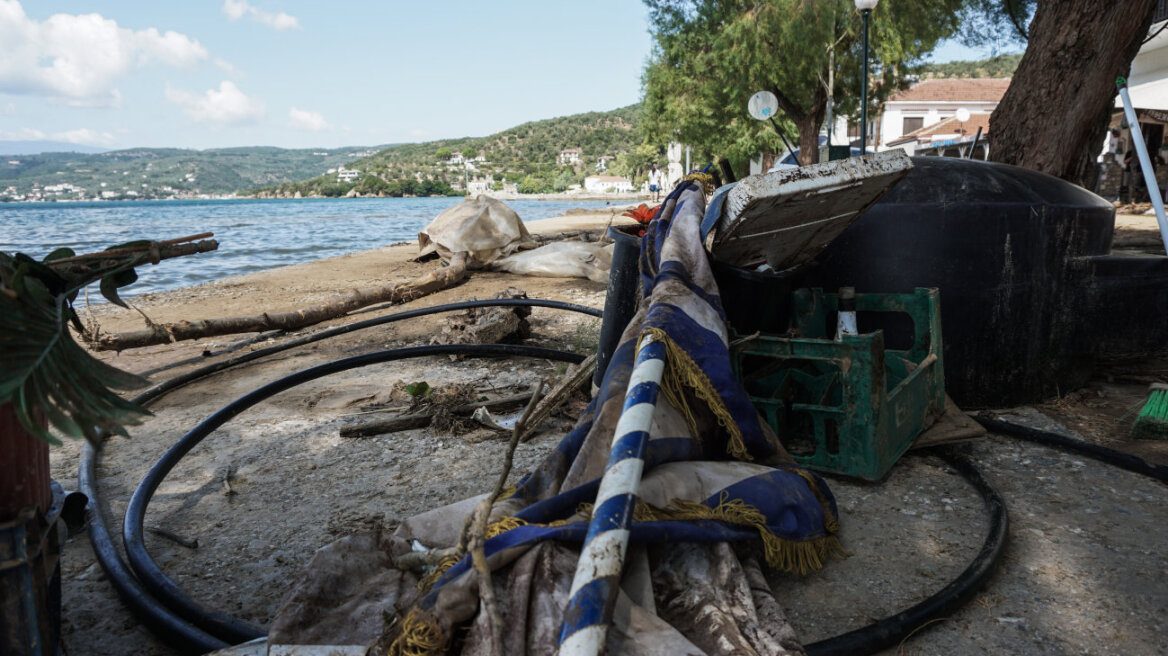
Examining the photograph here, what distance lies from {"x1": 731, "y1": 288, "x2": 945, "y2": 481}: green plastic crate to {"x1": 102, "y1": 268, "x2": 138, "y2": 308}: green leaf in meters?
2.06

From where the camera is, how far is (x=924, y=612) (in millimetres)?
1889

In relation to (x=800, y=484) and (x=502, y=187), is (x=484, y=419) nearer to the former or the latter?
(x=800, y=484)

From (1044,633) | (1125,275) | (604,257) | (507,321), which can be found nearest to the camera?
(1044,633)

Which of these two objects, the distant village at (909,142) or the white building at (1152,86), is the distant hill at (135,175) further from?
the white building at (1152,86)

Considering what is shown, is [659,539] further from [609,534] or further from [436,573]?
[436,573]

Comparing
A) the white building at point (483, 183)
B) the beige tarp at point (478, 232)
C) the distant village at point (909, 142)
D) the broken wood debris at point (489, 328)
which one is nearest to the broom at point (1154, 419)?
the distant village at point (909, 142)

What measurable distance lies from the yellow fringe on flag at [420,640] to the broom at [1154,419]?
3.39m

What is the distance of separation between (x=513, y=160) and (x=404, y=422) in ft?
545

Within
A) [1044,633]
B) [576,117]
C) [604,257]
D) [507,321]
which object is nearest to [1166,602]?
[1044,633]

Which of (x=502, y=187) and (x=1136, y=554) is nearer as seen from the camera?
(x=1136, y=554)

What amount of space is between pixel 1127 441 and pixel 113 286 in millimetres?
4033

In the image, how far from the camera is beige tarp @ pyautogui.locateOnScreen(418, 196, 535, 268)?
10086 millimetres

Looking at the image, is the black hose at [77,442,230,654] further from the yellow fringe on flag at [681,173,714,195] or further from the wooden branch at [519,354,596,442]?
the yellow fringe on flag at [681,173,714,195]

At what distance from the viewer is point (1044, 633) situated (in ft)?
6.11
